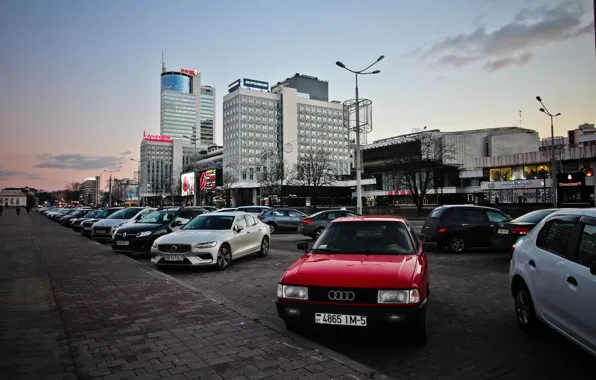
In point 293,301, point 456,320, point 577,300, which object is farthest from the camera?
point 456,320

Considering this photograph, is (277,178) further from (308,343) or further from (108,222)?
(308,343)

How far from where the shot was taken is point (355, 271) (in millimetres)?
4754

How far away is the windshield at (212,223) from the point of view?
37.7 ft

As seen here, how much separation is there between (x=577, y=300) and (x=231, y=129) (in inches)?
5449

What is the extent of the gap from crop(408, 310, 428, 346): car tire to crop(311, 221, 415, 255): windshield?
1208mm

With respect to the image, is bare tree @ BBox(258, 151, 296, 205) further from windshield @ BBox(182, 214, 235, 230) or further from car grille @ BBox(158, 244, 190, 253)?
car grille @ BBox(158, 244, 190, 253)

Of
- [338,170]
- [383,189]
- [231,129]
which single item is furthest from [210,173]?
[383,189]

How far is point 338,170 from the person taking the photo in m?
148

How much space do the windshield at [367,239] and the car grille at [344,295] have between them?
121 centimetres

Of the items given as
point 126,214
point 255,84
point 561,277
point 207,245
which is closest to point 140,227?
point 207,245

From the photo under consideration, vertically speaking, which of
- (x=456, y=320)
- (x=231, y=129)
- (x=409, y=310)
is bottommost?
(x=456, y=320)

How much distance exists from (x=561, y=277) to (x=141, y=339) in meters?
4.70

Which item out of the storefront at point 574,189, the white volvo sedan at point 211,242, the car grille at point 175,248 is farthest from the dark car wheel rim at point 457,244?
the storefront at point 574,189

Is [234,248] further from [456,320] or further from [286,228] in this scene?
[286,228]
